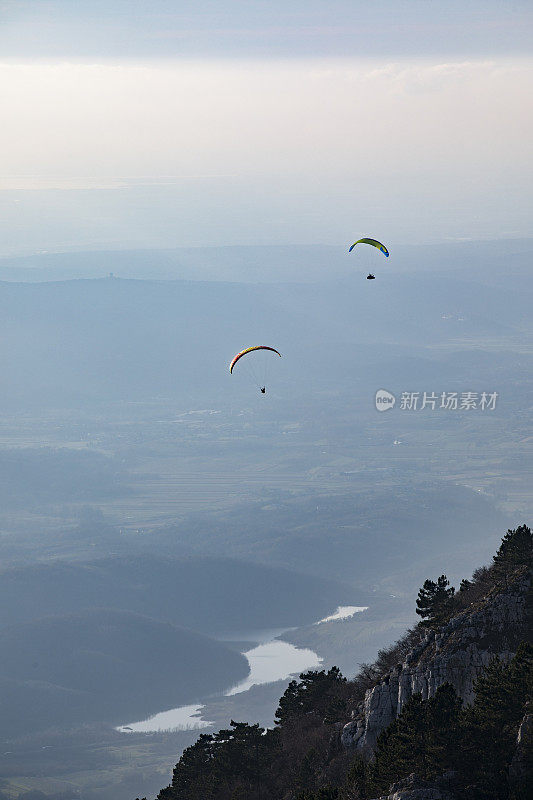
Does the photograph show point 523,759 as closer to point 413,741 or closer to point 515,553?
point 413,741

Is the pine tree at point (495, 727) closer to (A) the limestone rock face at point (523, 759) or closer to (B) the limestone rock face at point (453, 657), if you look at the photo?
(A) the limestone rock face at point (523, 759)

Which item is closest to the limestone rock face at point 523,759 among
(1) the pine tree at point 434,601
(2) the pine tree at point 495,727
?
(2) the pine tree at point 495,727

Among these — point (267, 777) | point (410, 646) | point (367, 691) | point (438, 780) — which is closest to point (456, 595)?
point (410, 646)

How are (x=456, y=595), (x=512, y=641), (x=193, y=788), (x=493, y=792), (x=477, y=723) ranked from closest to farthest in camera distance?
(x=493, y=792) → (x=477, y=723) → (x=512, y=641) → (x=456, y=595) → (x=193, y=788)

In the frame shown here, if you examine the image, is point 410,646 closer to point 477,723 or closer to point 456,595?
point 456,595

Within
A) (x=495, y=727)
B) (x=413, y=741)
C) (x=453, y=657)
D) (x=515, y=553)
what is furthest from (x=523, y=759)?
(x=515, y=553)

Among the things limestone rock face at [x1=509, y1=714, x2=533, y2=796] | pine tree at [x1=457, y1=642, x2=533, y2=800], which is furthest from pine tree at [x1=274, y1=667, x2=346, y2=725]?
limestone rock face at [x1=509, y1=714, x2=533, y2=796]

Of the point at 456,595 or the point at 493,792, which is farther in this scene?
the point at 456,595
